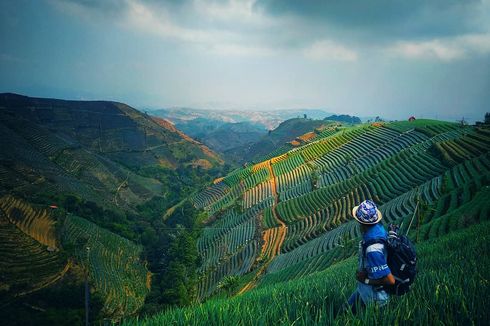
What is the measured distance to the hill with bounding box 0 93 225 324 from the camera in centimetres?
4416

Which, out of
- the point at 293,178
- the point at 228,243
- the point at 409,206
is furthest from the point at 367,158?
the point at 228,243

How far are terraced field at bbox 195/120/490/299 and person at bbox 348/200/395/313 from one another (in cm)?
1755

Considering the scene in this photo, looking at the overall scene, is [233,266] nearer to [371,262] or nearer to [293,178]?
[293,178]

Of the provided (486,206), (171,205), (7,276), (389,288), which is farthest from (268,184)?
(389,288)

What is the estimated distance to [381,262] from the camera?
4262 mm

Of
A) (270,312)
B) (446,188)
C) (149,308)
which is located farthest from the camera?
(149,308)

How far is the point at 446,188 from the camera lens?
37.0m

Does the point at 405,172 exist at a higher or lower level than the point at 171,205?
higher

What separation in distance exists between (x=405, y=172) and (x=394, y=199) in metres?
10.9

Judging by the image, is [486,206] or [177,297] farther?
[177,297]

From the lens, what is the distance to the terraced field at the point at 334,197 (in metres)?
33.8

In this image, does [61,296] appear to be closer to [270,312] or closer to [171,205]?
[270,312]

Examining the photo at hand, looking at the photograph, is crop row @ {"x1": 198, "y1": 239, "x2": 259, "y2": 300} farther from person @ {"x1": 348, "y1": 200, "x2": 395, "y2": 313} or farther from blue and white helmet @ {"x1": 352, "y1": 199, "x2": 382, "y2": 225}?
blue and white helmet @ {"x1": 352, "y1": 199, "x2": 382, "y2": 225}

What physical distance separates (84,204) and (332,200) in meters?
52.2
